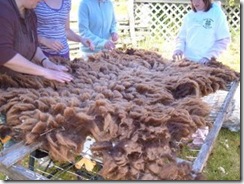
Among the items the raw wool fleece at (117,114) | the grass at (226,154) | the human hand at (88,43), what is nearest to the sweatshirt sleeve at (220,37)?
the grass at (226,154)

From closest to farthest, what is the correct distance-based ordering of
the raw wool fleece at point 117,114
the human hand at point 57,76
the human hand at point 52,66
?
the raw wool fleece at point 117,114, the human hand at point 57,76, the human hand at point 52,66

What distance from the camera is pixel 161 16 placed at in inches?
176

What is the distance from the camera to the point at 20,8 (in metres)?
1.31

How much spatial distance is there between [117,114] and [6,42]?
45cm

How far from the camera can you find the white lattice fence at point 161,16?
4109mm

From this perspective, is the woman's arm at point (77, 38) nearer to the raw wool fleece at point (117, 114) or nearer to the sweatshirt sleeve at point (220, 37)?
the raw wool fleece at point (117, 114)

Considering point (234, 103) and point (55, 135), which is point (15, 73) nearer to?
point (55, 135)

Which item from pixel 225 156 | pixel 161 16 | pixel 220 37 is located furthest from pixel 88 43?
pixel 161 16

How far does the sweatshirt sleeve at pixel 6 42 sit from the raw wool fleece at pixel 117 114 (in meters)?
0.13

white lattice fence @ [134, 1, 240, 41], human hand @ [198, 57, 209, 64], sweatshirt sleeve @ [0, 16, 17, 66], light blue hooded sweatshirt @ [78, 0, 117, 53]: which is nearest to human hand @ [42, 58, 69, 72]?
sweatshirt sleeve @ [0, 16, 17, 66]

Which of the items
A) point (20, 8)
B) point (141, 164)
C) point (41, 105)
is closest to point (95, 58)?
point (20, 8)

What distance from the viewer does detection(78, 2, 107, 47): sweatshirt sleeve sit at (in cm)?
206

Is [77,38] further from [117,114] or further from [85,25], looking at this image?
[117,114]

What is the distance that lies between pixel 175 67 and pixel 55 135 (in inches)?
31.4
